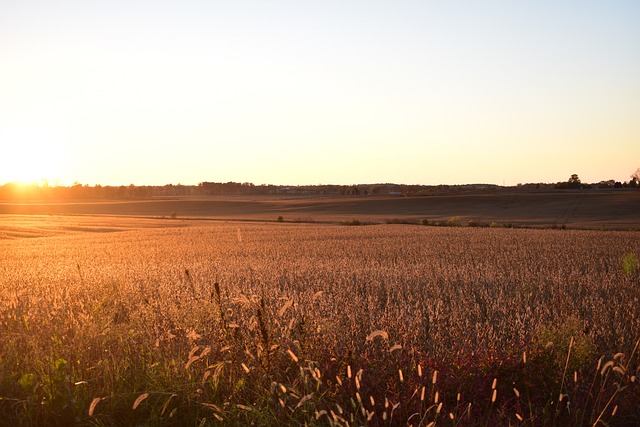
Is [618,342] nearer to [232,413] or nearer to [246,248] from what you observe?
[232,413]

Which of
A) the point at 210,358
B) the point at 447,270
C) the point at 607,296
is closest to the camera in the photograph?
the point at 210,358

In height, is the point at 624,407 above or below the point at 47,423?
above

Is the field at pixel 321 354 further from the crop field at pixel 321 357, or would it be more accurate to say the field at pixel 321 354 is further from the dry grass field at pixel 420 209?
the dry grass field at pixel 420 209

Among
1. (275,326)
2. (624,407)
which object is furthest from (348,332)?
(624,407)

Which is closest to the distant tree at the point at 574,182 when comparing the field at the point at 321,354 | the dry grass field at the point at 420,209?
the dry grass field at the point at 420,209

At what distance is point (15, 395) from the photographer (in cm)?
535

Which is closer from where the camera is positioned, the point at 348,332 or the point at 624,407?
the point at 624,407

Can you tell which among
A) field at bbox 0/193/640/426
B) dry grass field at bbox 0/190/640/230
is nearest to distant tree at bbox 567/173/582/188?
dry grass field at bbox 0/190/640/230

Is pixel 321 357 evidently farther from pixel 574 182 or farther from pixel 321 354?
pixel 574 182

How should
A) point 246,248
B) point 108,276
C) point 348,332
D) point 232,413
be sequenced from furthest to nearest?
1. point 246,248
2. point 108,276
3. point 348,332
4. point 232,413

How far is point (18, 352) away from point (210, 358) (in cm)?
236

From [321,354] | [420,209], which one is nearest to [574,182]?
[420,209]

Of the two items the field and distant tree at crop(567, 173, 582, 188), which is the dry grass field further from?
the field

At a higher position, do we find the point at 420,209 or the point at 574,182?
the point at 574,182
